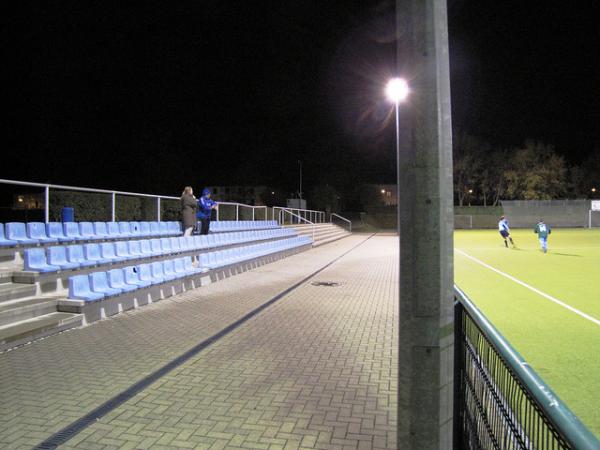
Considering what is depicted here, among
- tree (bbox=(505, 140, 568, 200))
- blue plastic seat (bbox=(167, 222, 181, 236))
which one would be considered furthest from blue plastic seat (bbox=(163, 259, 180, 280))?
tree (bbox=(505, 140, 568, 200))

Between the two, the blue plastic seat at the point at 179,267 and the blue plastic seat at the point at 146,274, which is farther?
the blue plastic seat at the point at 179,267

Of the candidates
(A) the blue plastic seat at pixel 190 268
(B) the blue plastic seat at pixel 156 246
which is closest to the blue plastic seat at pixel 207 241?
(A) the blue plastic seat at pixel 190 268

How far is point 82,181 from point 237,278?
43.7 metres

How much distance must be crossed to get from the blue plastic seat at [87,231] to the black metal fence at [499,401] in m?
9.44

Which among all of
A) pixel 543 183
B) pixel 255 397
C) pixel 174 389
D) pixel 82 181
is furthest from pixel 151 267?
pixel 543 183

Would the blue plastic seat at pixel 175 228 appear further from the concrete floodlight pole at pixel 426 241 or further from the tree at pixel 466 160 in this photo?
the tree at pixel 466 160

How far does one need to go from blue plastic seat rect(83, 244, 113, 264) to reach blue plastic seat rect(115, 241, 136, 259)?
471 mm

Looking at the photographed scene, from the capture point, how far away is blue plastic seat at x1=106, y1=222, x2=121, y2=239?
11.6 m

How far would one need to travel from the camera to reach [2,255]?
861cm

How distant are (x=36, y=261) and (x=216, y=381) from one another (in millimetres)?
5038

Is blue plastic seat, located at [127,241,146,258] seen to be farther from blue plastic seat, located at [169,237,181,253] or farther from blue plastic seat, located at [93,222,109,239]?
blue plastic seat, located at [169,237,181,253]

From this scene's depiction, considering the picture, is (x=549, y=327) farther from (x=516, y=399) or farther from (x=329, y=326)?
(x=516, y=399)

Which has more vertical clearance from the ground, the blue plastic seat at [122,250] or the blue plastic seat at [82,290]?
the blue plastic seat at [122,250]

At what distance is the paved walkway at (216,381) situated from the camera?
4031 mm
